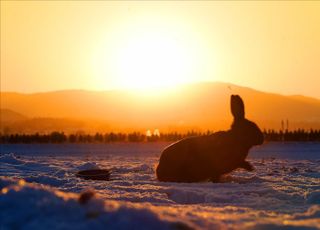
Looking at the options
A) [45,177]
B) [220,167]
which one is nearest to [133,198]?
[45,177]

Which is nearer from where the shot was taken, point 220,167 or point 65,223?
point 65,223

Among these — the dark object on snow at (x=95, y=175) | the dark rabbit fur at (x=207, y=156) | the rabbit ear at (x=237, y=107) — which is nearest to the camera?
the dark rabbit fur at (x=207, y=156)

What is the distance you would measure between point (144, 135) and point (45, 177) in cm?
3617

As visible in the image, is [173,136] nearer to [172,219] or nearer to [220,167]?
[220,167]

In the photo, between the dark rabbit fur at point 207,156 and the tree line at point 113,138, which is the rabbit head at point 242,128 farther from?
the tree line at point 113,138

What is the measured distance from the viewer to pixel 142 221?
368 cm

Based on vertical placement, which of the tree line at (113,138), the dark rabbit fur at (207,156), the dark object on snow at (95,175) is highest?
the tree line at (113,138)

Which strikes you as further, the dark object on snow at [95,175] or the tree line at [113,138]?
A: the tree line at [113,138]

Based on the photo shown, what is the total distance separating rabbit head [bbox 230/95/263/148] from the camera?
12.1m

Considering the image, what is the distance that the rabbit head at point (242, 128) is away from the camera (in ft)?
39.6

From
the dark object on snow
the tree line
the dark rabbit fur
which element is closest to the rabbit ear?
the dark rabbit fur

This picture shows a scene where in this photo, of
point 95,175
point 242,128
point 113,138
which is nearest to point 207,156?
point 242,128

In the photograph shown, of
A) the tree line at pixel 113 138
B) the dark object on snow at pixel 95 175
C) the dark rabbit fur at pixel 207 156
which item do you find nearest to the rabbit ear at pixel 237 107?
the dark rabbit fur at pixel 207 156

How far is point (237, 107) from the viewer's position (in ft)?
39.9
